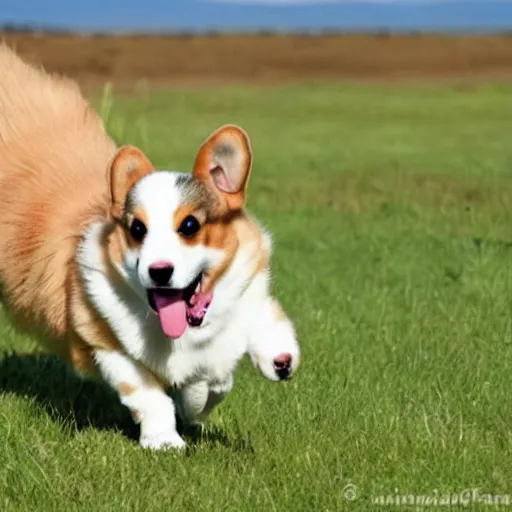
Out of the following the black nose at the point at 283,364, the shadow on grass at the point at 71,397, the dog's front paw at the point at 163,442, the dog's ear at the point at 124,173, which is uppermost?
the dog's ear at the point at 124,173

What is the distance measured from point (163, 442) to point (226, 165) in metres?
1.24

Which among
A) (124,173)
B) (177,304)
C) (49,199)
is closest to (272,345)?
(177,304)

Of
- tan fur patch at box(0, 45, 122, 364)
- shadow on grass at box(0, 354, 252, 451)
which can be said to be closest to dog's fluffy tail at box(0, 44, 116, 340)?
tan fur patch at box(0, 45, 122, 364)

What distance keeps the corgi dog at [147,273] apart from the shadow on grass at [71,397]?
0.74ft

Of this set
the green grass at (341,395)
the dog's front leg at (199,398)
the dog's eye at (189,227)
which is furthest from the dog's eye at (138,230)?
the green grass at (341,395)

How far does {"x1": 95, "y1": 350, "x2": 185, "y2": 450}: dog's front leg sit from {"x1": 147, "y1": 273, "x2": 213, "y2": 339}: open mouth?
1.33ft

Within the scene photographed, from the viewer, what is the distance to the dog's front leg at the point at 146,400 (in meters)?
5.52

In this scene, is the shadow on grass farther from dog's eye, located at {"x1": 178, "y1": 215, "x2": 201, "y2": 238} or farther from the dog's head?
dog's eye, located at {"x1": 178, "y1": 215, "x2": 201, "y2": 238}

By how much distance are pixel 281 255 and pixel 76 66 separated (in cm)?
2712

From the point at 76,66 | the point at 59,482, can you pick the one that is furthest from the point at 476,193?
the point at 76,66

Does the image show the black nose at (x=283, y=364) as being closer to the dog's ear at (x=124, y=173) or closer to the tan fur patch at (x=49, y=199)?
the tan fur patch at (x=49, y=199)

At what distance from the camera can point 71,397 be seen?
22.2 ft

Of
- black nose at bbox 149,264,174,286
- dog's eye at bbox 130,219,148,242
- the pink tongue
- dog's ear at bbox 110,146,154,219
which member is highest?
dog's ear at bbox 110,146,154,219

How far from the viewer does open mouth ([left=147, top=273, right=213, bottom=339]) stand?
5.12 meters
